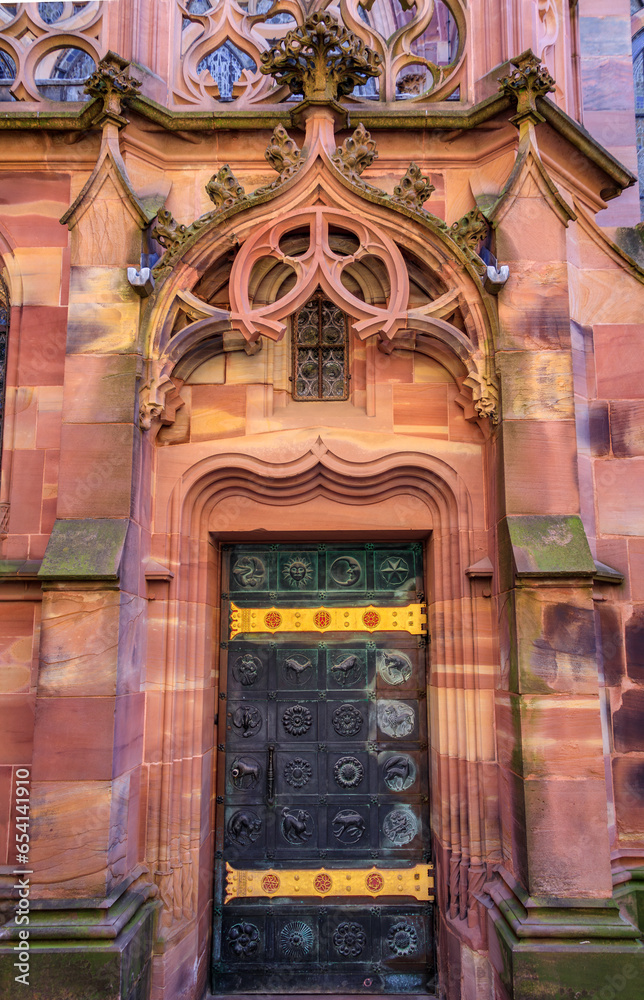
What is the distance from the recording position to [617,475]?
549 cm

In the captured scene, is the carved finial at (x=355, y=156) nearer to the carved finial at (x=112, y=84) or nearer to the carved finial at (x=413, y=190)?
the carved finial at (x=413, y=190)

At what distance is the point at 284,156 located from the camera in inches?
209

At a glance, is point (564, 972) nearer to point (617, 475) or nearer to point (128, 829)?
point (128, 829)

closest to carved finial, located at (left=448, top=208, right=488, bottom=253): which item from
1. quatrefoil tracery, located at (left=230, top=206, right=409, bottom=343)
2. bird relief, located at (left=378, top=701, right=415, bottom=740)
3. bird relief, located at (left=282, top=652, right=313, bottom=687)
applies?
quatrefoil tracery, located at (left=230, top=206, right=409, bottom=343)

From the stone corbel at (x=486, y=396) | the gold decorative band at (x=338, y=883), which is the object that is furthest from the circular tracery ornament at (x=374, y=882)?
the stone corbel at (x=486, y=396)

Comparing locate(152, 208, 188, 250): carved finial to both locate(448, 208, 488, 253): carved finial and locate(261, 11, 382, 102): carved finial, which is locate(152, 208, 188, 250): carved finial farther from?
locate(448, 208, 488, 253): carved finial

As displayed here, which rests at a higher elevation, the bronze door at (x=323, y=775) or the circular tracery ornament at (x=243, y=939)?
the bronze door at (x=323, y=775)

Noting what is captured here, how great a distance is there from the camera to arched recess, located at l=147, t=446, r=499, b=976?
198 inches

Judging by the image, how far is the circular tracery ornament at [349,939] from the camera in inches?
212

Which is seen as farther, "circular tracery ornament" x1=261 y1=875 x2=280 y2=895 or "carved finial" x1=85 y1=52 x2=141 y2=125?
"circular tracery ornament" x1=261 y1=875 x2=280 y2=895

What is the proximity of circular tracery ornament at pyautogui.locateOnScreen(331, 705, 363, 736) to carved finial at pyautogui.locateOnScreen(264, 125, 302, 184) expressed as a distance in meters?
3.96

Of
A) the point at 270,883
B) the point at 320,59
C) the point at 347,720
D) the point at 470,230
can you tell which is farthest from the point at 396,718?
the point at 320,59

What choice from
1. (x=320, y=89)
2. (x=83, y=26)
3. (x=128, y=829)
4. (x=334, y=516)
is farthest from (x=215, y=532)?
(x=83, y=26)

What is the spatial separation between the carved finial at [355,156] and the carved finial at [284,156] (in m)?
0.28
